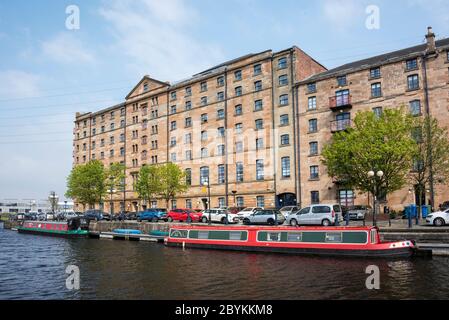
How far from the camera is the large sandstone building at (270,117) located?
125ft

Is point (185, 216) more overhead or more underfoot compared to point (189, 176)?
more underfoot

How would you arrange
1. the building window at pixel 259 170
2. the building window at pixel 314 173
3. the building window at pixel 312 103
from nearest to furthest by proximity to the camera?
the building window at pixel 314 173
the building window at pixel 312 103
the building window at pixel 259 170

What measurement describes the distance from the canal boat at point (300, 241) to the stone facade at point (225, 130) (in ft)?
51.9

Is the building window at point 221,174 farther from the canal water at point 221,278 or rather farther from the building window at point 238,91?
the canal water at point 221,278

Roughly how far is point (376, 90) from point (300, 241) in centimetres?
2336

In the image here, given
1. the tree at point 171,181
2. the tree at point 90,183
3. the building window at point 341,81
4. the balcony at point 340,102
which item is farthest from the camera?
the tree at point 90,183

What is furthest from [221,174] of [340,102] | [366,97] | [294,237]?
[294,237]

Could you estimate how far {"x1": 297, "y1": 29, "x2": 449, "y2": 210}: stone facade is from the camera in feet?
119

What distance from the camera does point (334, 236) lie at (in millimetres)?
21875

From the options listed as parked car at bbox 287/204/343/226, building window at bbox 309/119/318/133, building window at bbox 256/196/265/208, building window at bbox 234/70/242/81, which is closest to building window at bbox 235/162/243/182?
building window at bbox 256/196/265/208

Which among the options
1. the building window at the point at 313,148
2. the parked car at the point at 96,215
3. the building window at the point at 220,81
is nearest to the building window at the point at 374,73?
the building window at the point at 313,148

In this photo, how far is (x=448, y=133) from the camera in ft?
116

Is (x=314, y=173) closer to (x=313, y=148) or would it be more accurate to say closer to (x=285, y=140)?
(x=313, y=148)
